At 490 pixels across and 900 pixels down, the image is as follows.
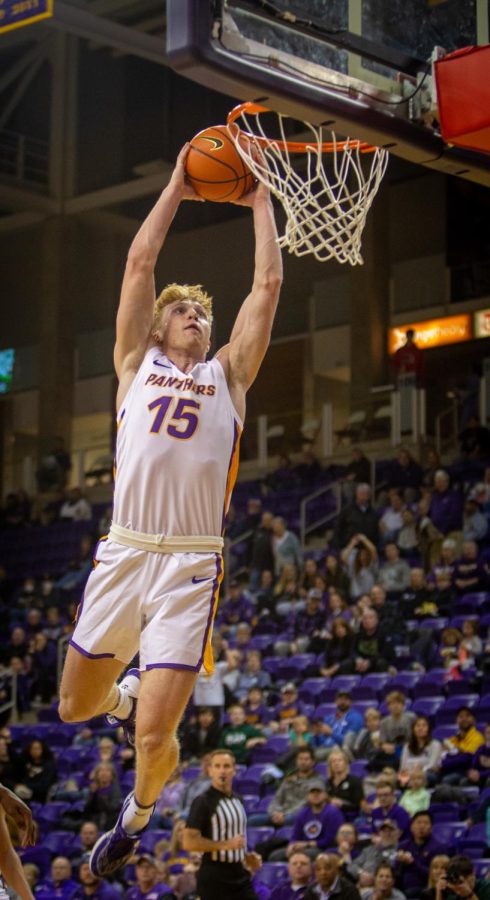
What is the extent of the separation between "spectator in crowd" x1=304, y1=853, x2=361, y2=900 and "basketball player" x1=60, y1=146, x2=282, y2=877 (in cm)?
340

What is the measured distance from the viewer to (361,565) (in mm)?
14609

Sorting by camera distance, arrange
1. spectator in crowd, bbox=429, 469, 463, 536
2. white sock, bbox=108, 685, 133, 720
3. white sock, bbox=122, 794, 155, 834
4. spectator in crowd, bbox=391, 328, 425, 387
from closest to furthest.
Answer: white sock, bbox=122, 794, 155, 834 < white sock, bbox=108, 685, 133, 720 < spectator in crowd, bbox=429, 469, 463, 536 < spectator in crowd, bbox=391, 328, 425, 387

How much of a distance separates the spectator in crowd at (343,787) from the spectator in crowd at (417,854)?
94cm

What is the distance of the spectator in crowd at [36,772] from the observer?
1338cm

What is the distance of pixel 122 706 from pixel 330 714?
6.80m

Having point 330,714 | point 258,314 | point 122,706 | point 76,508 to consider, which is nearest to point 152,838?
point 330,714

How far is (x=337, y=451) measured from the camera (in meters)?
20.6

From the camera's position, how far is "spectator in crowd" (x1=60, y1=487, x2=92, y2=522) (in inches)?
808

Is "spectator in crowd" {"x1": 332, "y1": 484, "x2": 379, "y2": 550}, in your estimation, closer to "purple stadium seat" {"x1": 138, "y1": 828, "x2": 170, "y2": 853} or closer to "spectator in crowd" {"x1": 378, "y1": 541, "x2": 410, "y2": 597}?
"spectator in crowd" {"x1": 378, "y1": 541, "x2": 410, "y2": 597}

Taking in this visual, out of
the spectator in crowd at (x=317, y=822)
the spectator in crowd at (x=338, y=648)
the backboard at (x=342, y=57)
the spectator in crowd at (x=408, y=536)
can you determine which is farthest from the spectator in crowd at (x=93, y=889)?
the backboard at (x=342, y=57)

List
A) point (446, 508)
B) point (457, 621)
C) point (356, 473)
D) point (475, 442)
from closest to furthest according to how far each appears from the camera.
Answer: point (457, 621), point (446, 508), point (475, 442), point (356, 473)

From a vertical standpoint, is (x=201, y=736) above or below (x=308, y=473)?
below

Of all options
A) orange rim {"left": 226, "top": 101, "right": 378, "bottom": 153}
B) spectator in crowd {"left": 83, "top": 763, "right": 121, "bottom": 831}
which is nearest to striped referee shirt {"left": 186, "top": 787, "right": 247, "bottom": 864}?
orange rim {"left": 226, "top": 101, "right": 378, "bottom": 153}

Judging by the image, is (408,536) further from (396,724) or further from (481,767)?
(481,767)
